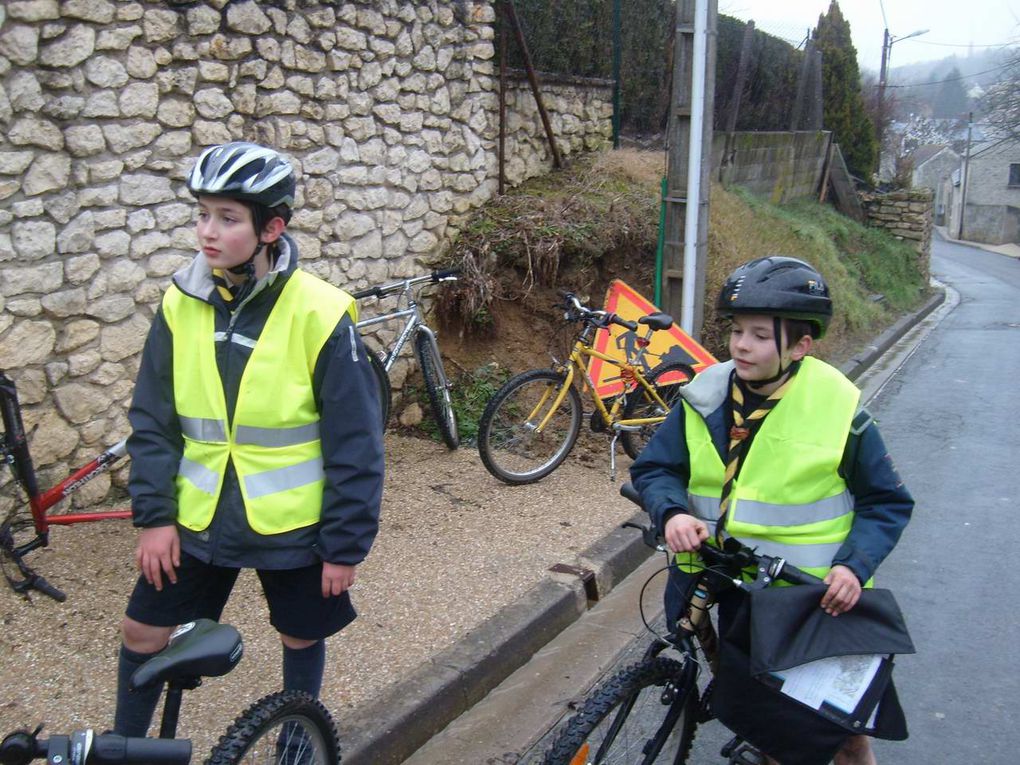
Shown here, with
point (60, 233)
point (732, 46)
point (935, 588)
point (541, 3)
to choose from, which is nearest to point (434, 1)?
point (541, 3)

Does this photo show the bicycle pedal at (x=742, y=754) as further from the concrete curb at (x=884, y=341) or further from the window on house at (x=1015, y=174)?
the window on house at (x=1015, y=174)

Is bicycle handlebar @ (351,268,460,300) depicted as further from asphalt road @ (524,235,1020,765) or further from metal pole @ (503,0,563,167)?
asphalt road @ (524,235,1020,765)

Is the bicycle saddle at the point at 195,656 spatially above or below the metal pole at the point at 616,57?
below

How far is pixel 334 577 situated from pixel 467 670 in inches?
61.1

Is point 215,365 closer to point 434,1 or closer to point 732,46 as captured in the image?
point 434,1

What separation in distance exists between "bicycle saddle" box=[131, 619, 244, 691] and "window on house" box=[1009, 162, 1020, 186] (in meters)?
68.9

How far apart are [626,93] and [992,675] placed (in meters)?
7.92

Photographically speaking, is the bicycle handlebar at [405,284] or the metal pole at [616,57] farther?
the metal pole at [616,57]

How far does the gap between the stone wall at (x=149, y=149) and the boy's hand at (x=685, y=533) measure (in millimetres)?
3356

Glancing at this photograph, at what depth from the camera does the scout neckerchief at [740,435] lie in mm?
2574

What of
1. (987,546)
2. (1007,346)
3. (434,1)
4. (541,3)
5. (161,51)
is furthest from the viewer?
(1007,346)

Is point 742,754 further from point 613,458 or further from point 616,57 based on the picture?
point 616,57

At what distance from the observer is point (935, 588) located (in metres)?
5.08

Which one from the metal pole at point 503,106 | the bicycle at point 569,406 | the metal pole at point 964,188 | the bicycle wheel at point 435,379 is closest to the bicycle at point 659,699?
the bicycle at point 569,406
